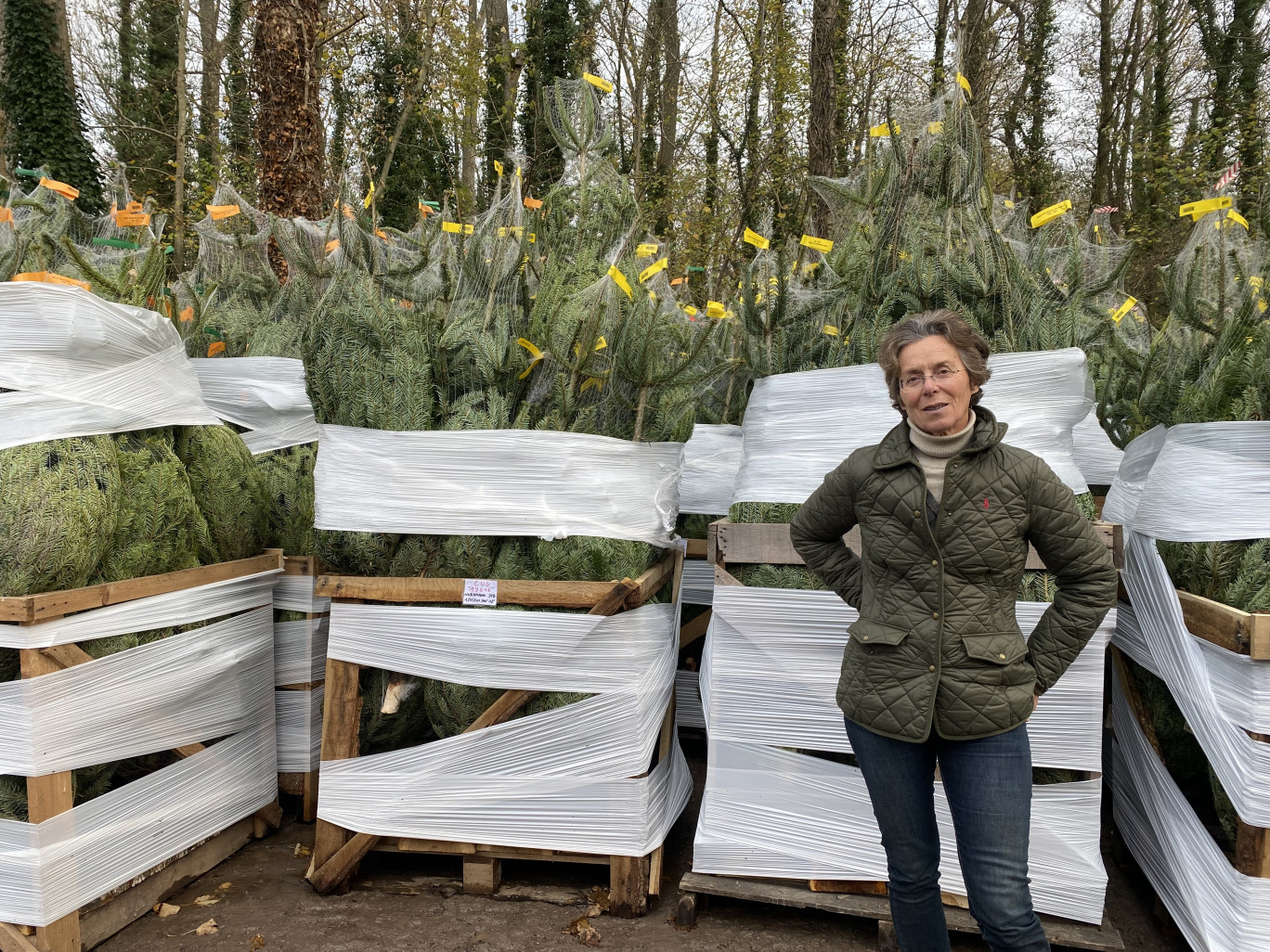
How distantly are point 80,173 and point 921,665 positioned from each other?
14898mm

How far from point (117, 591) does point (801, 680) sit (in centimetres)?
203

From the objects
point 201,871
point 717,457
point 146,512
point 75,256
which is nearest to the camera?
point 75,256

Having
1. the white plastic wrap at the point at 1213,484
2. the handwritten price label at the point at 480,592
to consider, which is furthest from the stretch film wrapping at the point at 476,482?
the white plastic wrap at the point at 1213,484

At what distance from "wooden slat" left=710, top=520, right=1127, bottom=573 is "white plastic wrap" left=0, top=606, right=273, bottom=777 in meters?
1.68

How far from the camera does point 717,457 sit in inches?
159

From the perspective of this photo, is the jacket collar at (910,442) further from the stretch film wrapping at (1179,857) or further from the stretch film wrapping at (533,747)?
the stretch film wrapping at (1179,857)

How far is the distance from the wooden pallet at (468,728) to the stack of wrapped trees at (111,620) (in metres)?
0.42

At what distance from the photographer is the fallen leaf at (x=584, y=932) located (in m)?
2.65

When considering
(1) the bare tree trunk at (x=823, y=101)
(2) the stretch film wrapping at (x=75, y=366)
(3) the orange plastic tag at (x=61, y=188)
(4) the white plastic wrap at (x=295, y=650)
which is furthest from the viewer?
(1) the bare tree trunk at (x=823, y=101)

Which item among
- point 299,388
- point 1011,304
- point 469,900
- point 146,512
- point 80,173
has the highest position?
point 80,173

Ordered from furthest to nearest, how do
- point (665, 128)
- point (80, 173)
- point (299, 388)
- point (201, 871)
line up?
point (665, 128), point (80, 173), point (299, 388), point (201, 871)

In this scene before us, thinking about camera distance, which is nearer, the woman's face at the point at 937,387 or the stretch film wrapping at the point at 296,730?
the woman's face at the point at 937,387

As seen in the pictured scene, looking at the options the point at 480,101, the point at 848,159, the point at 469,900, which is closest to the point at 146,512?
the point at 469,900

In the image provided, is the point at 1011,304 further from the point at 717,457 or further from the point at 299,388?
the point at 299,388
